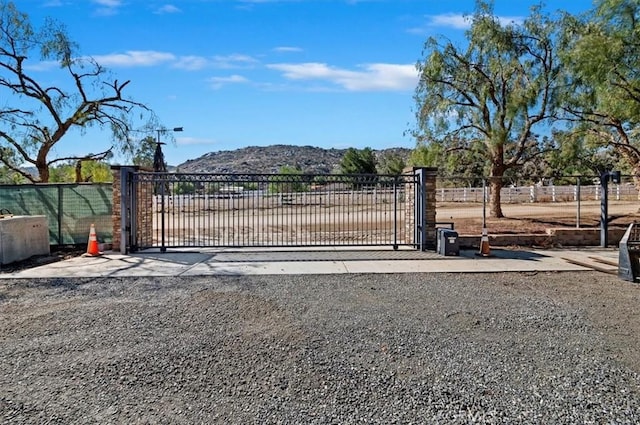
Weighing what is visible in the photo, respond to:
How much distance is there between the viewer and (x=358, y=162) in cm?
7012

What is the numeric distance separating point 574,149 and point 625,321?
13.3 metres

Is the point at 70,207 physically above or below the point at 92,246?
above

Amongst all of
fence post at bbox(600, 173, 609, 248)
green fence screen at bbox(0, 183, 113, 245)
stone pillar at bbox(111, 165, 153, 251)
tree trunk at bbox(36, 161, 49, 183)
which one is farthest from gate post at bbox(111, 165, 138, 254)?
fence post at bbox(600, 173, 609, 248)

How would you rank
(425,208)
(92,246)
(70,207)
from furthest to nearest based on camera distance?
1. (70,207)
2. (425,208)
3. (92,246)

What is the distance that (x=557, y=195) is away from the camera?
37.1 m

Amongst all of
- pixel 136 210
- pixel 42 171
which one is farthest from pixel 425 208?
pixel 42 171

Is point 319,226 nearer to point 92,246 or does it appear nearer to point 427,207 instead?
point 427,207

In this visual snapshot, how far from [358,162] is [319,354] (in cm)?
6641

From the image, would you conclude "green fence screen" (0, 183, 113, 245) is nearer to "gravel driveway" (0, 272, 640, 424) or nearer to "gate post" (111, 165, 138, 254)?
"gate post" (111, 165, 138, 254)

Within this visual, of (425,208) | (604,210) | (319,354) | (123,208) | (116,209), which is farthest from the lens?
(604,210)

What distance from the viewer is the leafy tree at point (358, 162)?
229ft

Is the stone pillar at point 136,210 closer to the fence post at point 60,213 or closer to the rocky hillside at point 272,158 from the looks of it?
the fence post at point 60,213

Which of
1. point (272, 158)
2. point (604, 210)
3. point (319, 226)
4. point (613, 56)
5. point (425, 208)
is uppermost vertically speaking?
point (272, 158)

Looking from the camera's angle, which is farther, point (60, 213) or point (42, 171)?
point (42, 171)
